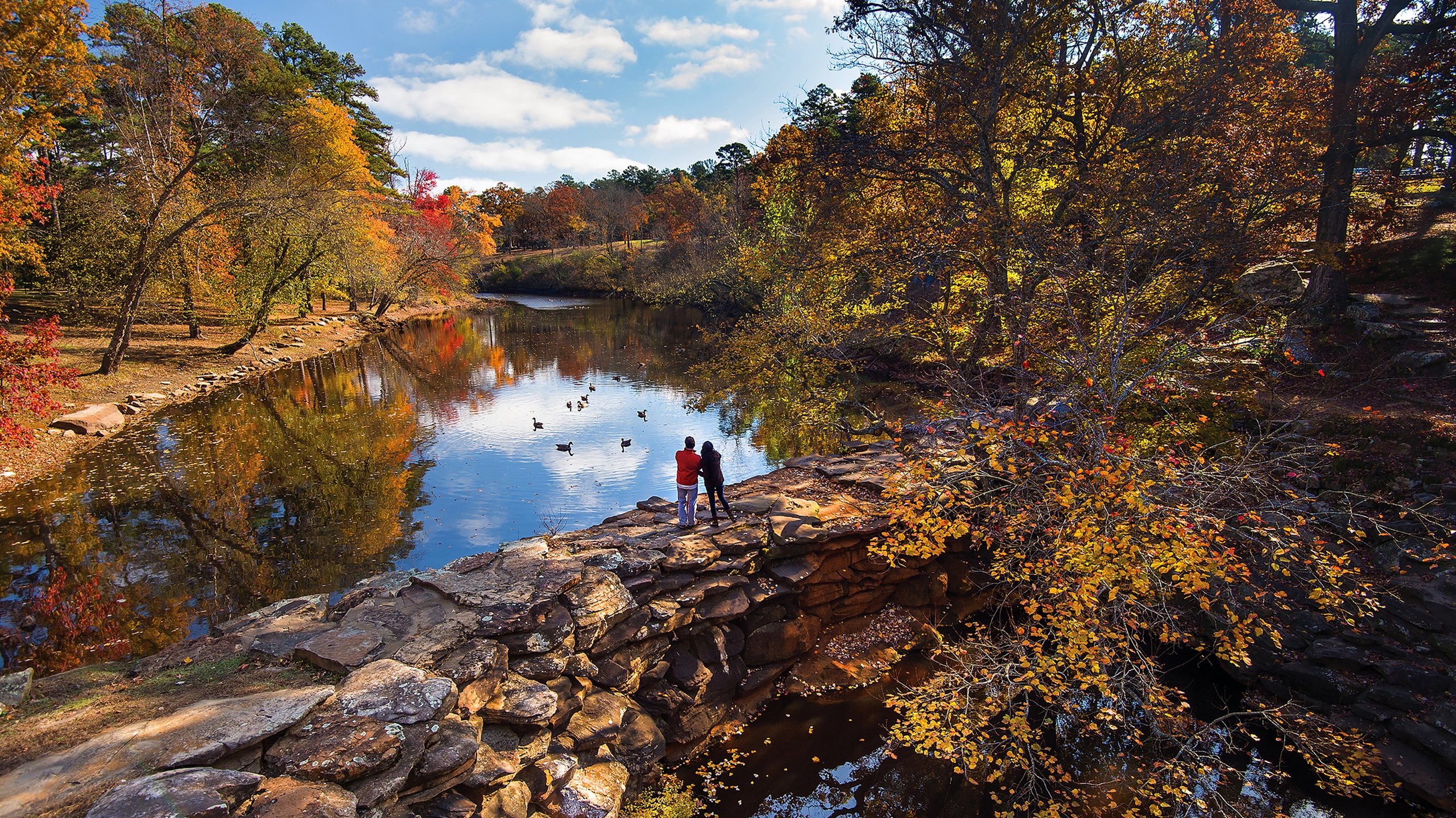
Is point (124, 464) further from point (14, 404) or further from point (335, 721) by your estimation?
point (335, 721)

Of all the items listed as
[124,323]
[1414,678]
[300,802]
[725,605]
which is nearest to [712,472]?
[725,605]

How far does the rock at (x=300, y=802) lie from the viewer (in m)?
4.98

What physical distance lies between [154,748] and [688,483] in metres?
7.40

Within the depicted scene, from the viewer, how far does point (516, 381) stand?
101 feet

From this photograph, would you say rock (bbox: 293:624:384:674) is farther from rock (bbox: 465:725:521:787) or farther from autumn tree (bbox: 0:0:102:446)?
autumn tree (bbox: 0:0:102:446)

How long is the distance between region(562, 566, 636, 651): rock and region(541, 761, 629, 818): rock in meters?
1.54

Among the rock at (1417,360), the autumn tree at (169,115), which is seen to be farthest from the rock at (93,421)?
the rock at (1417,360)

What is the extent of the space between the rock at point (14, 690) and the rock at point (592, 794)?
5128 mm

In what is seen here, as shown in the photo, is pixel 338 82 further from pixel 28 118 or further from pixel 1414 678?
pixel 1414 678

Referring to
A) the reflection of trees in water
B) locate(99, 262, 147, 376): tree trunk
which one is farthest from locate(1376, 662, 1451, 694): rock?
locate(99, 262, 147, 376): tree trunk

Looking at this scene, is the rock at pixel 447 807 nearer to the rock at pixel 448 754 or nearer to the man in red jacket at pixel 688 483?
the rock at pixel 448 754

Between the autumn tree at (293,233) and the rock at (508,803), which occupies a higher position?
the autumn tree at (293,233)

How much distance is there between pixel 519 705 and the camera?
761 cm

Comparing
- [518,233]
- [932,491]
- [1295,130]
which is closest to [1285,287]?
[1295,130]
